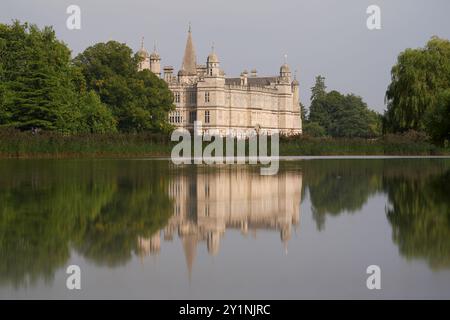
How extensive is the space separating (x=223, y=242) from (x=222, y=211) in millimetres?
3417

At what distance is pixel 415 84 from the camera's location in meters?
49.4

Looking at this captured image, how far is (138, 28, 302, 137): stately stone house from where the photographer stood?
334ft

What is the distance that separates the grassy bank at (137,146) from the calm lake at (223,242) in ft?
80.2

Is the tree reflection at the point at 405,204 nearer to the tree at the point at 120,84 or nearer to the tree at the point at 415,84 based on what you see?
the tree at the point at 415,84

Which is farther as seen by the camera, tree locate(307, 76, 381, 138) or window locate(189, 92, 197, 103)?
tree locate(307, 76, 381, 138)

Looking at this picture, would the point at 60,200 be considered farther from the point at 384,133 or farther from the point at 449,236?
the point at 384,133

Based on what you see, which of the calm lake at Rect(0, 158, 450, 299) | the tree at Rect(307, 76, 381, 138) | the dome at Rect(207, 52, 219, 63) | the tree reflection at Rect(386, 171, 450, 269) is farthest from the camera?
the tree at Rect(307, 76, 381, 138)

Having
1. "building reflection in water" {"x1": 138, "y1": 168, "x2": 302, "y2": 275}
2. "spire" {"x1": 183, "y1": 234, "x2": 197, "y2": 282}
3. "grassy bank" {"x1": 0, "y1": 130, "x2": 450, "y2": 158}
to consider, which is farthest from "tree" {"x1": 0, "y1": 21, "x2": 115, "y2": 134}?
"spire" {"x1": 183, "y1": 234, "x2": 197, "y2": 282}

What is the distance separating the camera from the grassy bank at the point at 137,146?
136ft

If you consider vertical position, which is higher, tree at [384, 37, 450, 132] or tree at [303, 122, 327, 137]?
tree at [384, 37, 450, 132]

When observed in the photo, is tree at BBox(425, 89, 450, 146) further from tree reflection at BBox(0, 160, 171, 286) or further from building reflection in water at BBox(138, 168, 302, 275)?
tree reflection at BBox(0, 160, 171, 286)

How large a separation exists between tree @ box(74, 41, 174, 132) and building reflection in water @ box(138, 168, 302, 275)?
43.0 metres

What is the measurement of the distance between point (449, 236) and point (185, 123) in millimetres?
94914

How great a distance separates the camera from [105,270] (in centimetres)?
781
